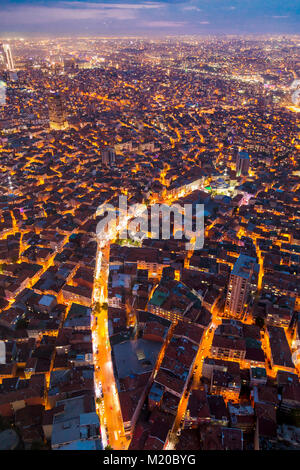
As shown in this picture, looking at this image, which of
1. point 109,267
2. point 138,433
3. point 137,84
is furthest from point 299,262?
point 137,84

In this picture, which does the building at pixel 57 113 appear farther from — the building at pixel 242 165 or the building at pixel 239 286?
the building at pixel 239 286

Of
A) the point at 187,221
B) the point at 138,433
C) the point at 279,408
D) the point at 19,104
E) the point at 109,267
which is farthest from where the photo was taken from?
the point at 19,104

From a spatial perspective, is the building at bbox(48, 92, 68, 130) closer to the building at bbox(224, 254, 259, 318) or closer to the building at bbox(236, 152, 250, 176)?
the building at bbox(236, 152, 250, 176)

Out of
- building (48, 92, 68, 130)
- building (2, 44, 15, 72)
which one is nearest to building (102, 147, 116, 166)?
building (48, 92, 68, 130)

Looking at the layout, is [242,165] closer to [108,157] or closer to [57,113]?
[108,157]

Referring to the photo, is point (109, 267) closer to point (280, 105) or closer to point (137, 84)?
point (280, 105)

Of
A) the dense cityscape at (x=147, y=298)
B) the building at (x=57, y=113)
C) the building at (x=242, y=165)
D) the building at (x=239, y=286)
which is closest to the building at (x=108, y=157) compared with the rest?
the dense cityscape at (x=147, y=298)
